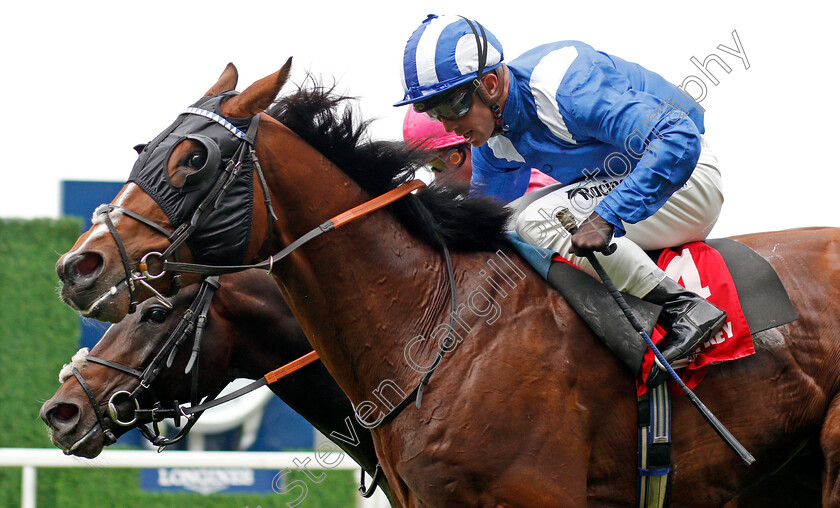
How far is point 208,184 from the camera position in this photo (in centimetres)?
229

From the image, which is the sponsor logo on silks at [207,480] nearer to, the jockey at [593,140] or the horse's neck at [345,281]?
the horse's neck at [345,281]

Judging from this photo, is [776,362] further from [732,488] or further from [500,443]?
[500,443]

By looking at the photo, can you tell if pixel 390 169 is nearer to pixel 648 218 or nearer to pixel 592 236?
pixel 592 236

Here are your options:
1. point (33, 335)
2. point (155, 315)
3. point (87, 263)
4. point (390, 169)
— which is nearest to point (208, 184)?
point (87, 263)

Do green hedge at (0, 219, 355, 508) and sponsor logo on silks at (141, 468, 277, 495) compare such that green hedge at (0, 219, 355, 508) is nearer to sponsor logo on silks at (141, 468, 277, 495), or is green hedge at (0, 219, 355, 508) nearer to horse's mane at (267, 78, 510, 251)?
sponsor logo on silks at (141, 468, 277, 495)

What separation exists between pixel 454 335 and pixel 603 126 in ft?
2.62

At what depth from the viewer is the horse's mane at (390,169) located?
103 inches

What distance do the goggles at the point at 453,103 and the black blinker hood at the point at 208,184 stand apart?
630 mm

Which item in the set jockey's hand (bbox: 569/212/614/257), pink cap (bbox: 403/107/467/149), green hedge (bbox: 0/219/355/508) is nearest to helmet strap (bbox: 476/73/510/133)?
jockey's hand (bbox: 569/212/614/257)

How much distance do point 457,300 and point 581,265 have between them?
460mm

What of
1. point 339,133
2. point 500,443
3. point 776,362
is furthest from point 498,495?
point 339,133

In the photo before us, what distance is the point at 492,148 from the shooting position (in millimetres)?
3154

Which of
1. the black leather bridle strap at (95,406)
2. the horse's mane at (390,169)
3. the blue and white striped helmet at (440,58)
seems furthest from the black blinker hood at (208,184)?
the black leather bridle strap at (95,406)

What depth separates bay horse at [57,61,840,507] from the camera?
2334 millimetres
